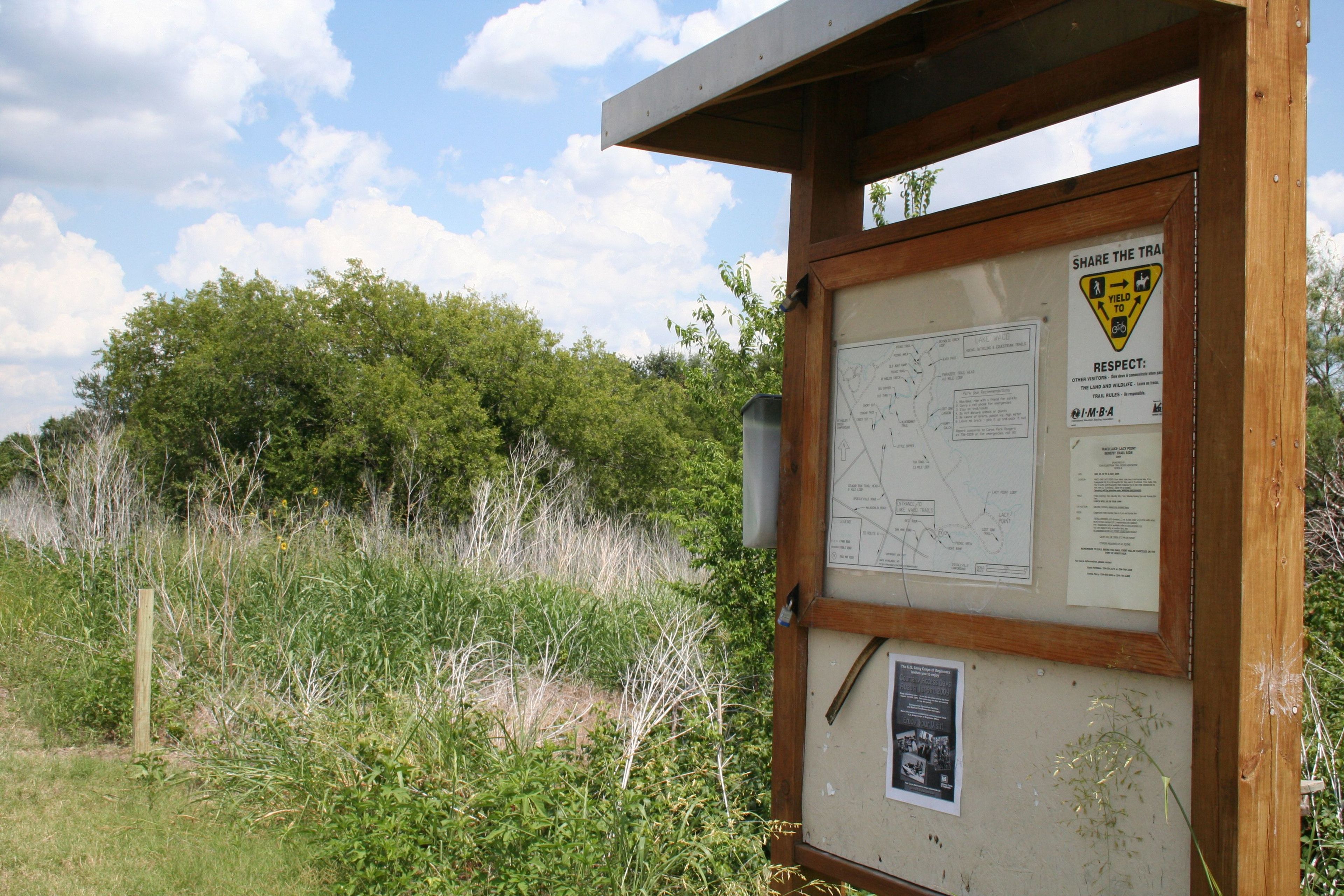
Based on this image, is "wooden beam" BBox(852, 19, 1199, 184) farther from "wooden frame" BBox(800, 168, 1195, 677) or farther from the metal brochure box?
the metal brochure box

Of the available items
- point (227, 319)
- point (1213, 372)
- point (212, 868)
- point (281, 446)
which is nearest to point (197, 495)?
point (281, 446)

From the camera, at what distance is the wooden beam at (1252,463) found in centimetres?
206

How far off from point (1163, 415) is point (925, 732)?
3.46 feet

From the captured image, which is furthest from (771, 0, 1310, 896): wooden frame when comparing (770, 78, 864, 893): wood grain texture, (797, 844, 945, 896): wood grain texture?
(770, 78, 864, 893): wood grain texture

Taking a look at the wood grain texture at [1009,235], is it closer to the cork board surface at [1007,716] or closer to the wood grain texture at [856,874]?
the cork board surface at [1007,716]

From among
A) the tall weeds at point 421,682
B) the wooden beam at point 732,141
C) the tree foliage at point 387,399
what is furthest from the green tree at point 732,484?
the tree foliage at point 387,399

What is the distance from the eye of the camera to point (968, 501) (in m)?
2.68

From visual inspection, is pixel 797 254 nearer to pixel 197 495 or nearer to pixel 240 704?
pixel 240 704

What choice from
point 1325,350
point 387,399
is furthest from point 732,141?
point 1325,350

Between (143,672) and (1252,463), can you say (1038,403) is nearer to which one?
(1252,463)

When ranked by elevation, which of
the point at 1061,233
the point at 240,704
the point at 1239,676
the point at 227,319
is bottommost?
the point at 240,704

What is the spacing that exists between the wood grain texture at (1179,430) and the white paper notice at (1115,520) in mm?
33

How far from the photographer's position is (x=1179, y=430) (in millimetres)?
2209

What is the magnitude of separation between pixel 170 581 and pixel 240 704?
281cm
